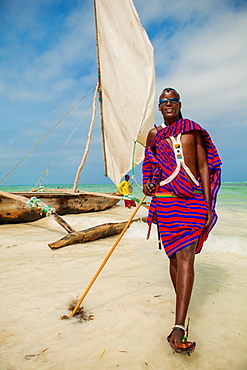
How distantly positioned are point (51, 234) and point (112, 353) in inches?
148

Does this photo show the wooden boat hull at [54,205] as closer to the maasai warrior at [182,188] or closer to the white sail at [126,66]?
the white sail at [126,66]

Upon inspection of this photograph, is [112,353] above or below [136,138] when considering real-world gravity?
below

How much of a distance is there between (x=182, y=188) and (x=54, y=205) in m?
5.43

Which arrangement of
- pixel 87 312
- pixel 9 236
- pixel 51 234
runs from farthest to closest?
pixel 51 234 < pixel 9 236 < pixel 87 312

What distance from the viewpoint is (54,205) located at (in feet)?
21.6

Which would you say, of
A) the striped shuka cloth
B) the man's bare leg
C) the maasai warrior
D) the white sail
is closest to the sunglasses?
the maasai warrior

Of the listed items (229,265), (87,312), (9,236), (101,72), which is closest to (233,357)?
(87,312)

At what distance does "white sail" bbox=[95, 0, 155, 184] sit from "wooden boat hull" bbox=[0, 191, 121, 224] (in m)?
2.12

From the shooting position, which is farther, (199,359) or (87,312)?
(87,312)

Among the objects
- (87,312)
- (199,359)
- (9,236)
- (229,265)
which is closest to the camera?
(199,359)

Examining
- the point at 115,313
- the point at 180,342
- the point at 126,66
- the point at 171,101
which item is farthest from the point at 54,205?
the point at 180,342

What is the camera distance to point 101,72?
7.41m

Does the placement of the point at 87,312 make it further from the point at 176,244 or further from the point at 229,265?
the point at 229,265

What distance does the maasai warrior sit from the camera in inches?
62.8
